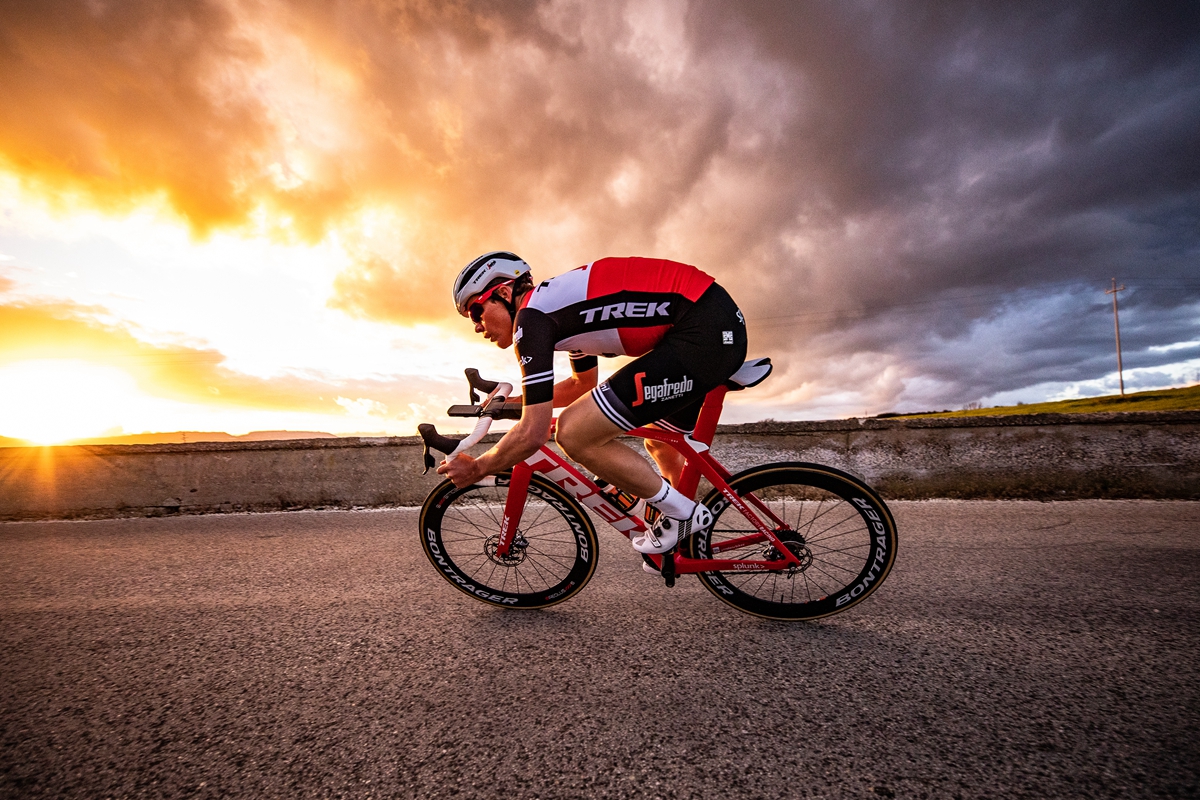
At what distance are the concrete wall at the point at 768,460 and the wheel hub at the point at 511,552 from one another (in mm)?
3313

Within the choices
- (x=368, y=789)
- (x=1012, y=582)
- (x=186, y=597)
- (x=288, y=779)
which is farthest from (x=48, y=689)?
(x=1012, y=582)

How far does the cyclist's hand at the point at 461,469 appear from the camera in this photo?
227 centimetres

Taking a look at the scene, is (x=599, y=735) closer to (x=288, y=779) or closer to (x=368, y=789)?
(x=368, y=789)

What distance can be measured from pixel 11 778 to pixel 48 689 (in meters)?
0.65

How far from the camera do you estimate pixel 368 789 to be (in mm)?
1375

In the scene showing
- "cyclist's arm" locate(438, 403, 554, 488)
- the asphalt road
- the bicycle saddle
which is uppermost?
the bicycle saddle

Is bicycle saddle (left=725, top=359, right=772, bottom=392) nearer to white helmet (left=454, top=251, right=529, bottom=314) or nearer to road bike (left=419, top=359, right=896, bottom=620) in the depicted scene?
road bike (left=419, top=359, right=896, bottom=620)

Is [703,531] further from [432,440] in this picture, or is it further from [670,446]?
[432,440]

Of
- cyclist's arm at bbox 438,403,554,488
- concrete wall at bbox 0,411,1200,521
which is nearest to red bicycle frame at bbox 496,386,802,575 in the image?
cyclist's arm at bbox 438,403,554,488

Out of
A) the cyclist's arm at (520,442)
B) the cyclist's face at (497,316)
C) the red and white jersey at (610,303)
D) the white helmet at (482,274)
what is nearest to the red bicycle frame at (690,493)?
the cyclist's arm at (520,442)

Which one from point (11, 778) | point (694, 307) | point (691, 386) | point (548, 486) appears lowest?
point (11, 778)

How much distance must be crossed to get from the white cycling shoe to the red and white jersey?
0.90 meters

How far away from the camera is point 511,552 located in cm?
273

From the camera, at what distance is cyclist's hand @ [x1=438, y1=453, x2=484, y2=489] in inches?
89.4
